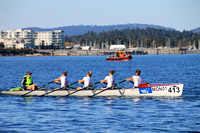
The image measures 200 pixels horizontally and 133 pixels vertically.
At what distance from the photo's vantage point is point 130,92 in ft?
90.8

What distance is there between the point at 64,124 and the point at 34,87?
433 inches

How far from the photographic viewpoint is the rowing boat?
26.8 metres

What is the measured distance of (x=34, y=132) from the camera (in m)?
17.4

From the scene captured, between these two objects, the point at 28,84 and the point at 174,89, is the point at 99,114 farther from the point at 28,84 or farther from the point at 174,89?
the point at 28,84

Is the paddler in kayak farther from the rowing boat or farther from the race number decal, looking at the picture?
the race number decal

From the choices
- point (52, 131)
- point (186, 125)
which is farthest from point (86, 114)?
point (186, 125)

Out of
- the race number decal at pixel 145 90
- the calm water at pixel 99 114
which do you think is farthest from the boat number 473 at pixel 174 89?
the race number decal at pixel 145 90

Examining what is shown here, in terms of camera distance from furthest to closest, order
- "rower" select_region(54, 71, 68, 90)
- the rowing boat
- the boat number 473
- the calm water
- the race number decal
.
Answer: "rower" select_region(54, 71, 68, 90) < the race number decal < the rowing boat < the boat number 473 < the calm water

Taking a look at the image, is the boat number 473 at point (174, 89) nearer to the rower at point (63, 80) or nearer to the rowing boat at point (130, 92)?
the rowing boat at point (130, 92)

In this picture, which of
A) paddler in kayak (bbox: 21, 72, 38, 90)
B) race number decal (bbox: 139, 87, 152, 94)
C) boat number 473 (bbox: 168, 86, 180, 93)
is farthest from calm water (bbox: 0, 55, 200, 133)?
paddler in kayak (bbox: 21, 72, 38, 90)

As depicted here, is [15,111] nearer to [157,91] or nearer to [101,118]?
[101,118]

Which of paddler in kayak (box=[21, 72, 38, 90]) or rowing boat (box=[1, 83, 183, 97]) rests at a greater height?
paddler in kayak (box=[21, 72, 38, 90])

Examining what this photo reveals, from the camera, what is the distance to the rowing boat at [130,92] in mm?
26812

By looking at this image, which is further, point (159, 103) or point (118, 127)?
point (159, 103)
